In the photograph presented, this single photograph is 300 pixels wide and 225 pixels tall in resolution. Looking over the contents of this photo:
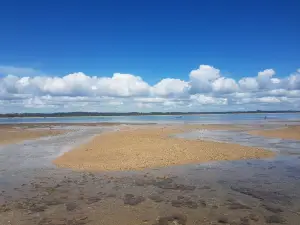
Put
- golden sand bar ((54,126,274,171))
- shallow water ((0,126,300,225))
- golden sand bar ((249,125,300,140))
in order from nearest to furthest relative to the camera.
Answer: shallow water ((0,126,300,225)) → golden sand bar ((54,126,274,171)) → golden sand bar ((249,125,300,140))

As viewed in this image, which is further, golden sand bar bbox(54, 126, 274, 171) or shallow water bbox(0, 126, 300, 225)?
golden sand bar bbox(54, 126, 274, 171)

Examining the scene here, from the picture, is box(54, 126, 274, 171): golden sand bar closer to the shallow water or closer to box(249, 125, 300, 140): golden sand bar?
the shallow water

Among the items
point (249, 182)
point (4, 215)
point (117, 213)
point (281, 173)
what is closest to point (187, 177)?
point (249, 182)

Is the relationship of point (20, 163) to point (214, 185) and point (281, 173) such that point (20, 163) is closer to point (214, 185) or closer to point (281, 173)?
point (214, 185)

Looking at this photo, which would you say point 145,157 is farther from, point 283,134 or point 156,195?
point 283,134

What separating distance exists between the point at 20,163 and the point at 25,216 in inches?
438

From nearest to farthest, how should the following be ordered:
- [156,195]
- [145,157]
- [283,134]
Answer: [156,195] < [145,157] < [283,134]

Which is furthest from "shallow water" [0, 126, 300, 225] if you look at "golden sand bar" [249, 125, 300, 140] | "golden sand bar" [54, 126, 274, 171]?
"golden sand bar" [249, 125, 300, 140]

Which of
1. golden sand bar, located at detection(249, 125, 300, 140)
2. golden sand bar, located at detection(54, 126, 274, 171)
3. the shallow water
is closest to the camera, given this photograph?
the shallow water

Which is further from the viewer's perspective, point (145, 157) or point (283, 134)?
point (283, 134)

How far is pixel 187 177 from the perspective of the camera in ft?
50.6

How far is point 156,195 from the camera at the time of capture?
476 inches

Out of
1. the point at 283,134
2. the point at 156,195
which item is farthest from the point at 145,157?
the point at 283,134

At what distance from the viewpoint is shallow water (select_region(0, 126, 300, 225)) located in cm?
960
